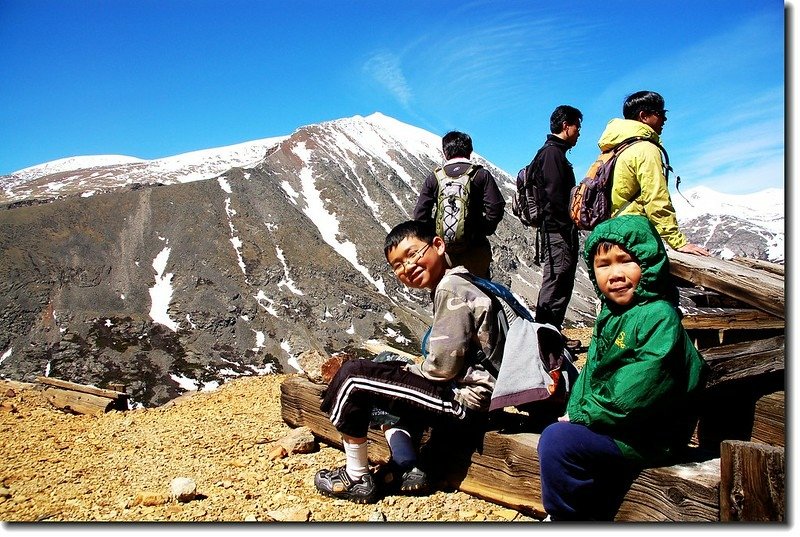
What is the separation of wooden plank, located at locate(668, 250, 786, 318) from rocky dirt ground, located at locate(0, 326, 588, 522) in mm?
2160

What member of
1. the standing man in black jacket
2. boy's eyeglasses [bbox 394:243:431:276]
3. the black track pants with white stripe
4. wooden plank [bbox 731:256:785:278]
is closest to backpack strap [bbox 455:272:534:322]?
boy's eyeglasses [bbox 394:243:431:276]

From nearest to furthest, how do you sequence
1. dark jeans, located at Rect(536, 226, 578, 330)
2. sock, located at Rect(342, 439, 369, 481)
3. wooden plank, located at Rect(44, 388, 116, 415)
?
sock, located at Rect(342, 439, 369, 481), dark jeans, located at Rect(536, 226, 578, 330), wooden plank, located at Rect(44, 388, 116, 415)

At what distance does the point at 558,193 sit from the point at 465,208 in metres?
1.12

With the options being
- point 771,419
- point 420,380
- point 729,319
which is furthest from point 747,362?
point 729,319

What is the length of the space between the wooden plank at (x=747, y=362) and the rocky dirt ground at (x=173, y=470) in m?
1.55

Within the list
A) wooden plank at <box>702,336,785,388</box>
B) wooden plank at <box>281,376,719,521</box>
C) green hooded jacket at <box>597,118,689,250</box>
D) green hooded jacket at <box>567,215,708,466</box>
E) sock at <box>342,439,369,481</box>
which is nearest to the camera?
green hooded jacket at <box>567,215,708,466</box>

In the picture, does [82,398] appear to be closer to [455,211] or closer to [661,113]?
[455,211]

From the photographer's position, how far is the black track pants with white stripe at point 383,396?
384cm

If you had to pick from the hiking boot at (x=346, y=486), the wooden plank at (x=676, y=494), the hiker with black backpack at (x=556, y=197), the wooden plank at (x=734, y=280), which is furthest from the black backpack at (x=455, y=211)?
the wooden plank at (x=676, y=494)

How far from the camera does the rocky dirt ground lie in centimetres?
390

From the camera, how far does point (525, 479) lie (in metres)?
3.55

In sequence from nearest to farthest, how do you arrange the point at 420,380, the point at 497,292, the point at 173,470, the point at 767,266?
the point at 497,292, the point at 420,380, the point at 173,470, the point at 767,266

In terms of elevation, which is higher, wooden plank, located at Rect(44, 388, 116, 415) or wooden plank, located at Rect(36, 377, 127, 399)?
wooden plank, located at Rect(36, 377, 127, 399)

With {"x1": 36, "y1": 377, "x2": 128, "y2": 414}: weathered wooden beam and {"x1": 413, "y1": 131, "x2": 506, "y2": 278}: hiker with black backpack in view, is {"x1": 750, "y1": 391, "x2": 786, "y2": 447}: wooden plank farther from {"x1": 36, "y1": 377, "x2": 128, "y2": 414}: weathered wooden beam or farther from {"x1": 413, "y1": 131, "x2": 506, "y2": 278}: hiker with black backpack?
{"x1": 36, "y1": 377, "x2": 128, "y2": 414}: weathered wooden beam
